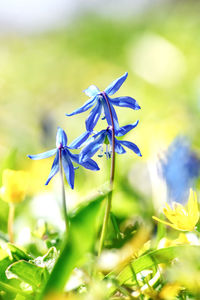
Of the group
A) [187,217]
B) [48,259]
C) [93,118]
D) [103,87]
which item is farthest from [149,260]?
[103,87]

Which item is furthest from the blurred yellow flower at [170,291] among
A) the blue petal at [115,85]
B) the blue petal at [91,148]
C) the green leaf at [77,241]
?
the blue petal at [115,85]

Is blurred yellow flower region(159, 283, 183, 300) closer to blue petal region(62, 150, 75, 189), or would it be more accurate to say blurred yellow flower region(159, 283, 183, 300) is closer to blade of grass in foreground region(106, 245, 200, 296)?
blade of grass in foreground region(106, 245, 200, 296)

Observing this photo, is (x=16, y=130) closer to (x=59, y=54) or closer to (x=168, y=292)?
(x=168, y=292)

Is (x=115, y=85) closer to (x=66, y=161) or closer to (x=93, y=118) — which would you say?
(x=93, y=118)

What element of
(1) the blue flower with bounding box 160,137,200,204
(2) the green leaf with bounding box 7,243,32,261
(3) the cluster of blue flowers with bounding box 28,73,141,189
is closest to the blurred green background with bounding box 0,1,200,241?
(1) the blue flower with bounding box 160,137,200,204

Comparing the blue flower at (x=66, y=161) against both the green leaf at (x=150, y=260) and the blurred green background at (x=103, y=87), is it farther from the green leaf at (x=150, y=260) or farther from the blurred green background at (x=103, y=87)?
the blurred green background at (x=103, y=87)

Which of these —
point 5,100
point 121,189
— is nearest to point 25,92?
point 5,100

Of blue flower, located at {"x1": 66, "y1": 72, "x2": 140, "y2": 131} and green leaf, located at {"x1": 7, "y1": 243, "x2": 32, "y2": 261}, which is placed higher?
blue flower, located at {"x1": 66, "y1": 72, "x2": 140, "y2": 131}
